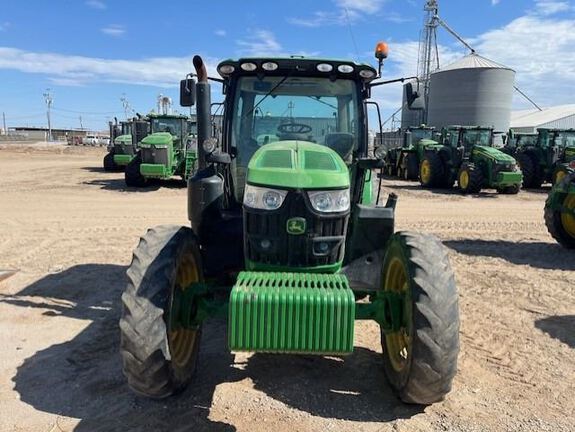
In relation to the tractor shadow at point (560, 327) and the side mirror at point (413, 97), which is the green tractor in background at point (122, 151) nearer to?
the side mirror at point (413, 97)

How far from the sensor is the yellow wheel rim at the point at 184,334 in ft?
11.9

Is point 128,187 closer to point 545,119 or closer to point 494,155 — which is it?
point 494,155

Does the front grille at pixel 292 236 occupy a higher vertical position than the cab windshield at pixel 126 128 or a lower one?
lower

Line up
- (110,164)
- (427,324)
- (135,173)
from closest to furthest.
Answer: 1. (427,324)
2. (135,173)
3. (110,164)

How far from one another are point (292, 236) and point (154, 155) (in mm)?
13436

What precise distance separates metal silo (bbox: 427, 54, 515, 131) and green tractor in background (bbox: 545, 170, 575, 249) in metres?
37.2

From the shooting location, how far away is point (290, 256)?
11.9 ft

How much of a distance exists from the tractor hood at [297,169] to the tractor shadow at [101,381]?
60.6 inches

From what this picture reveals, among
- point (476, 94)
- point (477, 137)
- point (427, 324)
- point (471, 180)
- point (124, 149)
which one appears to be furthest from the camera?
point (476, 94)

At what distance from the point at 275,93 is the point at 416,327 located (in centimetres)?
255

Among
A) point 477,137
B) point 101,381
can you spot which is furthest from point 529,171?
point 101,381

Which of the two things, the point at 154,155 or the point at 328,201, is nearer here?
the point at 328,201

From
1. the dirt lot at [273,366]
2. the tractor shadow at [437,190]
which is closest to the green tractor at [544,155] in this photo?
the tractor shadow at [437,190]

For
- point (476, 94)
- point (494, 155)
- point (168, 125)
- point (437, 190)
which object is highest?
point (476, 94)
